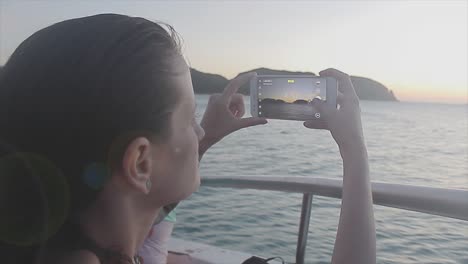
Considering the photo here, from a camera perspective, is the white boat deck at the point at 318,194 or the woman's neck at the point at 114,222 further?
the white boat deck at the point at 318,194

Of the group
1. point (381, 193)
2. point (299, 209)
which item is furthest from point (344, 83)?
point (299, 209)

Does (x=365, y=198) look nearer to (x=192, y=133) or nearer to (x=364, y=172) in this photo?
(x=364, y=172)

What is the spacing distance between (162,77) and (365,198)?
504 millimetres

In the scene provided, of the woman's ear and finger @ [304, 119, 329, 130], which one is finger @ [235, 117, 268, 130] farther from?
the woman's ear

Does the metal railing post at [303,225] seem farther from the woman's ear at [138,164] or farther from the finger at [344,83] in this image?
the woman's ear at [138,164]

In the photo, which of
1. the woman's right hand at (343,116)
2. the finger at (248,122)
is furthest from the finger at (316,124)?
the finger at (248,122)

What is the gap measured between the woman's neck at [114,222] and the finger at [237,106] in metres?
0.66

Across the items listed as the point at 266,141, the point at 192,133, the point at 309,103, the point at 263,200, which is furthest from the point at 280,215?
the point at 266,141

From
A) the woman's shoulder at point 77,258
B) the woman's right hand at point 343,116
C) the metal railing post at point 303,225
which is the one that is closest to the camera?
the woman's shoulder at point 77,258

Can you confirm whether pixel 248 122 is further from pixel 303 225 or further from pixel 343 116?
pixel 303 225

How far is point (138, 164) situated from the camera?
0.73 meters

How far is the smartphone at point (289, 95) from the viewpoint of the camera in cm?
134

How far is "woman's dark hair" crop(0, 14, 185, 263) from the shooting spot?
0.66 metres

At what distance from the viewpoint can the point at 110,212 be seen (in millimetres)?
718
